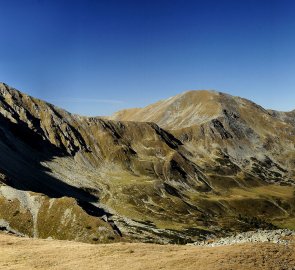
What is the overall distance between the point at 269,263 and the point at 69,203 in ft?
381

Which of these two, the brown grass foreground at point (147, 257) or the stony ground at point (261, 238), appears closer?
the brown grass foreground at point (147, 257)

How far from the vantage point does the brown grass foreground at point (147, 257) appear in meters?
50.6

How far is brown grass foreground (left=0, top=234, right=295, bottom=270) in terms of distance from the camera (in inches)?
1991

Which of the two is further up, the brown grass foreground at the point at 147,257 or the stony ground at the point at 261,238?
the brown grass foreground at the point at 147,257

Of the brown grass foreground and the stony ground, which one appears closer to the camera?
the brown grass foreground

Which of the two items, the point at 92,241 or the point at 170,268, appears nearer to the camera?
the point at 170,268

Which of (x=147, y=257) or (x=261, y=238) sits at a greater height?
(x=147, y=257)

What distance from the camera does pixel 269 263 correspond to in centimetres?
5025

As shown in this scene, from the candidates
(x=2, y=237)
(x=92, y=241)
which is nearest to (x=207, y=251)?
(x=2, y=237)

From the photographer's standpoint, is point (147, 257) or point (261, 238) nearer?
point (147, 257)

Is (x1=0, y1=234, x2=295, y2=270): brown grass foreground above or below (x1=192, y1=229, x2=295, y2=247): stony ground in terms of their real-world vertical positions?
above

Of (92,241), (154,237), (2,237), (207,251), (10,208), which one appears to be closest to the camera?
(207,251)

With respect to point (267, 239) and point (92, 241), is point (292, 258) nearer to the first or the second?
point (267, 239)

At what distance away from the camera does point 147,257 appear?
183 feet
